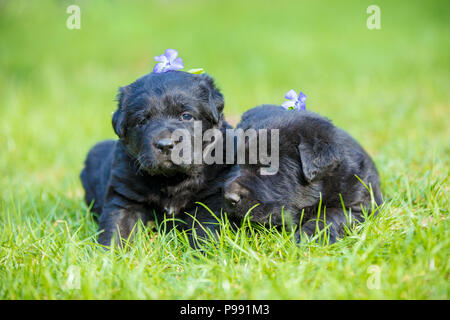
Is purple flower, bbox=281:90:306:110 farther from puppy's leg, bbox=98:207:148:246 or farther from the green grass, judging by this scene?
puppy's leg, bbox=98:207:148:246

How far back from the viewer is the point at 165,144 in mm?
2938

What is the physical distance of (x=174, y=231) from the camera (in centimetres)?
A: 312

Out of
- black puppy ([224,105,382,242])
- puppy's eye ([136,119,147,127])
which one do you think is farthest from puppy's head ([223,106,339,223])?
puppy's eye ([136,119,147,127])

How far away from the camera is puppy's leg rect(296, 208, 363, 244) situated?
287 cm

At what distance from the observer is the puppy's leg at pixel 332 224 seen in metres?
2.87

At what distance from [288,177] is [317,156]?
23 cm

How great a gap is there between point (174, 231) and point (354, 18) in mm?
11131

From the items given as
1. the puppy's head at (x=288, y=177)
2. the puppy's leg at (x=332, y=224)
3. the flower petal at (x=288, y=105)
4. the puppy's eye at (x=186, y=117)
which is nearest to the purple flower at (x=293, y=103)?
the flower petal at (x=288, y=105)

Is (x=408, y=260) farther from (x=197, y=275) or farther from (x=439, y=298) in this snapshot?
(x=197, y=275)

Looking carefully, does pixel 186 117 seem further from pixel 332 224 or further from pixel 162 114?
pixel 332 224

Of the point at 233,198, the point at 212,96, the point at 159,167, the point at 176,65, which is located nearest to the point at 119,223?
the point at 159,167

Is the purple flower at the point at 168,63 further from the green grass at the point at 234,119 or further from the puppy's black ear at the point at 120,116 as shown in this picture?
the green grass at the point at 234,119

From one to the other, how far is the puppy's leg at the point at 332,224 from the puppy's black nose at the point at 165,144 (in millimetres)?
1037

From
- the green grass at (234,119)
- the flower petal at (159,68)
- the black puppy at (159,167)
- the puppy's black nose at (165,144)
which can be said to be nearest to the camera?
the green grass at (234,119)
